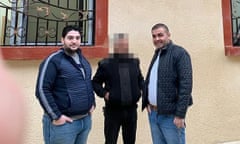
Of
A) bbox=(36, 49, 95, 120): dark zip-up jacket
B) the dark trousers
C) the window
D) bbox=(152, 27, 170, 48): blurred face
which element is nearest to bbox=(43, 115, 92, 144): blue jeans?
bbox=(36, 49, 95, 120): dark zip-up jacket

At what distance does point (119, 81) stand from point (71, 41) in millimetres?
607

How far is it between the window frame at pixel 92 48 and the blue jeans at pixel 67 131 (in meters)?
1.01

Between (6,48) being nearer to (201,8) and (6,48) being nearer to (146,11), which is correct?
(146,11)

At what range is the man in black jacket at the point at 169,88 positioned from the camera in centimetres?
243

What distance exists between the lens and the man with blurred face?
225 cm

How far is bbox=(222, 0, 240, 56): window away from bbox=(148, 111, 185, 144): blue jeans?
80.6 inches

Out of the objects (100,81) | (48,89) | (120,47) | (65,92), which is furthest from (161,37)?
(48,89)

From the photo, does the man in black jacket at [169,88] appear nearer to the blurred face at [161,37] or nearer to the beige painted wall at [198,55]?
the blurred face at [161,37]

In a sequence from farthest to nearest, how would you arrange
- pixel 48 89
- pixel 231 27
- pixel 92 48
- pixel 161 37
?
pixel 231 27 < pixel 92 48 < pixel 161 37 < pixel 48 89

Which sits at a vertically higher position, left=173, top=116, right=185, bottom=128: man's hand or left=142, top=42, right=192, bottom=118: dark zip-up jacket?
left=142, top=42, right=192, bottom=118: dark zip-up jacket

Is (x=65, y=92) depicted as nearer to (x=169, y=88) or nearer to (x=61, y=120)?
(x=61, y=120)

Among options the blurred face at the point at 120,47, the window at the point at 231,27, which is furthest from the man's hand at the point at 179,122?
the window at the point at 231,27

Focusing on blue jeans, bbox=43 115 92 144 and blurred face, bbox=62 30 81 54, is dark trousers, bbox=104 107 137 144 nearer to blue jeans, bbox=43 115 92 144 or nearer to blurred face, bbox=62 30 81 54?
blue jeans, bbox=43 115 92 144

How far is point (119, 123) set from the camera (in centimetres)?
277
